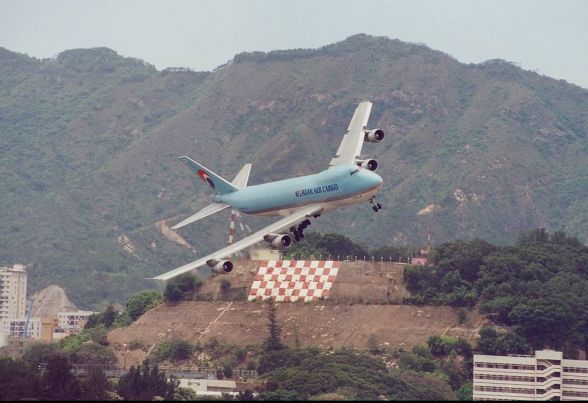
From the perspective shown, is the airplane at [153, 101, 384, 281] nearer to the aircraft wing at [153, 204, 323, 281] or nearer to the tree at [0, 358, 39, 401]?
the aircraft wing at [153, 204, 323, 281]

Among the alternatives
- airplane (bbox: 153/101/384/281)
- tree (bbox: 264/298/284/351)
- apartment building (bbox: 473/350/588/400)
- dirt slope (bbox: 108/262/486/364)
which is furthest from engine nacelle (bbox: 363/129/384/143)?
tree (bbox: 264/298/284/351)

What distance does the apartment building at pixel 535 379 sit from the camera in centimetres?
15838

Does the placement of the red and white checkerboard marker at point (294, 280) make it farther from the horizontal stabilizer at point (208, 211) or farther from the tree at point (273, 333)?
the horizontal stabilizer at point (208, 211)

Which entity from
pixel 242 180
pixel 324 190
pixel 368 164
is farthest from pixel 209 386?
pixel 324 190

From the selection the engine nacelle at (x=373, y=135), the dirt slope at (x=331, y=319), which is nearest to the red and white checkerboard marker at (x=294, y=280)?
the dirt slope at (x=331, y=319)

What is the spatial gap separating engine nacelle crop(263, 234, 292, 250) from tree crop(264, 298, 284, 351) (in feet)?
241

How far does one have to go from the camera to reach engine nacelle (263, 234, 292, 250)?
107438 mm

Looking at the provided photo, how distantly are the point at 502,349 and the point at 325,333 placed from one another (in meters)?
22.1

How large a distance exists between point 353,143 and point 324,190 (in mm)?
6960

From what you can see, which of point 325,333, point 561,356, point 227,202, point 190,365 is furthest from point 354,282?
point 227,202

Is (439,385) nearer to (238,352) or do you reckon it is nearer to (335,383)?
(335,383)

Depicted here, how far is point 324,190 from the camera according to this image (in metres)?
109

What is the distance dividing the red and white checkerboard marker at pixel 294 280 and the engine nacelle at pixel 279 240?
273 feet

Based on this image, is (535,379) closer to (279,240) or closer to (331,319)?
(331,319)
